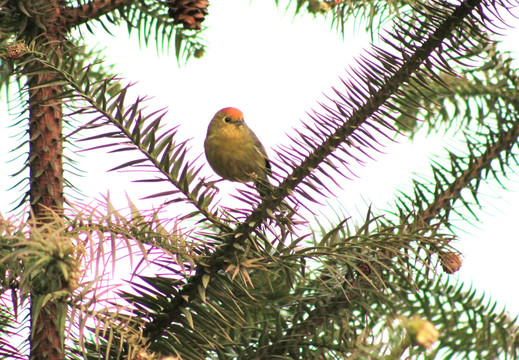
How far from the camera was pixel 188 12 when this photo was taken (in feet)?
6.53

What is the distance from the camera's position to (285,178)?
4.14 ft

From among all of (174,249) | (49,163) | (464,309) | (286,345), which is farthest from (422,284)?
(49,163)

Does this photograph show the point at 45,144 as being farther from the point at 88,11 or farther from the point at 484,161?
the point at 484,161

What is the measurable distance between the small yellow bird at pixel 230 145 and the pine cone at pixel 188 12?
1115 millimetres

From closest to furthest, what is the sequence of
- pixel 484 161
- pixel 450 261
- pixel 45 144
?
pixel 450 261 → pixel 45 144 → pixel 484 161

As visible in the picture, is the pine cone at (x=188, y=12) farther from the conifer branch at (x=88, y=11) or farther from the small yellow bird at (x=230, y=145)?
the small yellow bird at (x=230, y=145)

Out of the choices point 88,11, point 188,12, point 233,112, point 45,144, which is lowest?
point 45,144

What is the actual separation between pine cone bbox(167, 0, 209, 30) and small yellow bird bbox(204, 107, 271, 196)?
1115 millimetres

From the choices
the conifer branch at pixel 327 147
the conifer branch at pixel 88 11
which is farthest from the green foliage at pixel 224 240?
the conifer branch at pixel 88 11

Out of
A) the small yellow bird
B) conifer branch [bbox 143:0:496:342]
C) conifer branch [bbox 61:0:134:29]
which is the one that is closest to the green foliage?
conifer branch [bbox 143:0:496:342]

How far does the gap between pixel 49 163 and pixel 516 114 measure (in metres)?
1.40

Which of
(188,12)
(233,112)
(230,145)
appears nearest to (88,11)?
(188,12)

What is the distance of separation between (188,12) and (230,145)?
133 cm

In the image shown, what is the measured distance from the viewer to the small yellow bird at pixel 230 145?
10.6 ft
